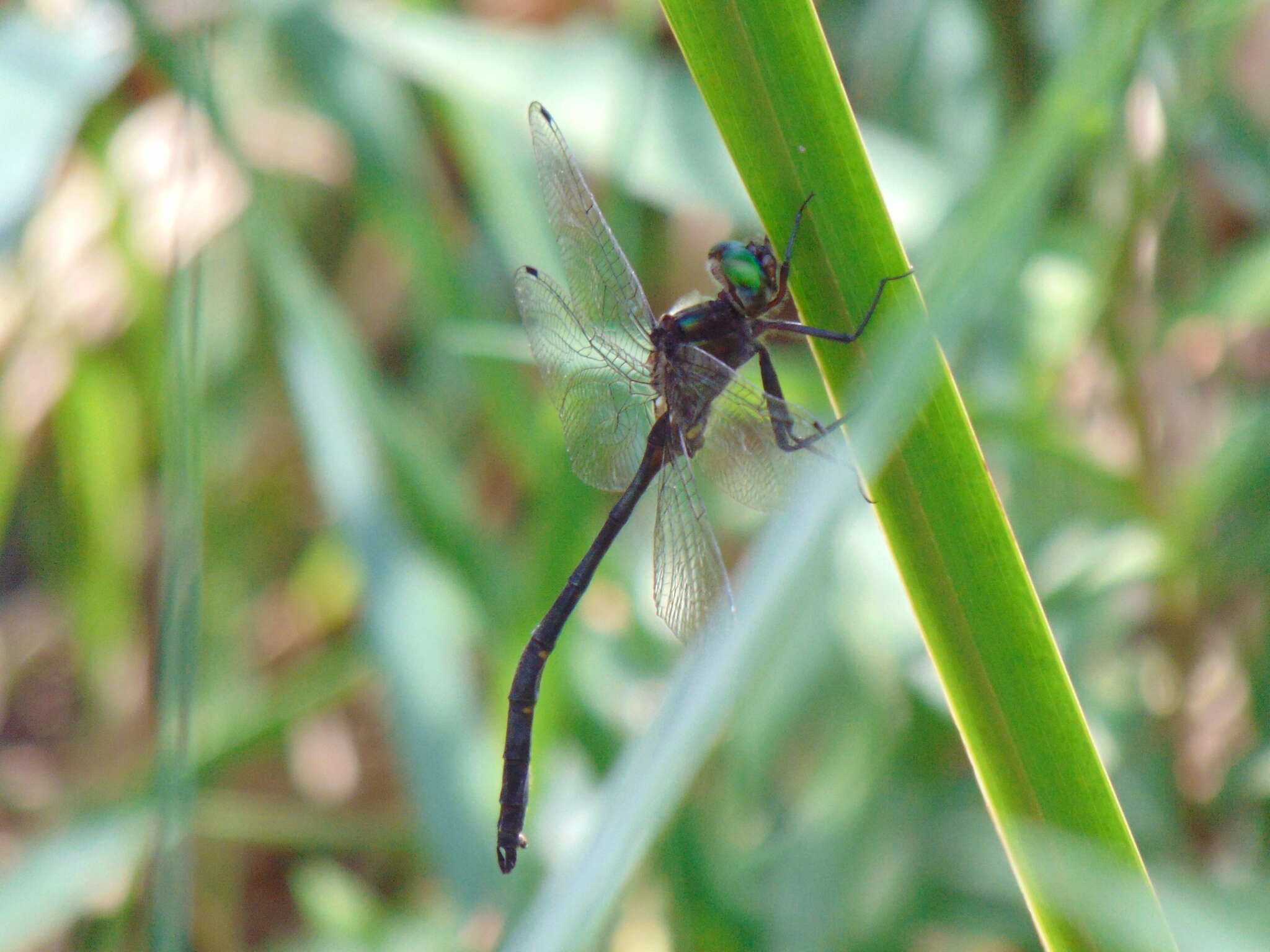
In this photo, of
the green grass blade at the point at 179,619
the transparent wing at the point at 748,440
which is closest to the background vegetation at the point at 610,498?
the green grass blade at the point at 179,619

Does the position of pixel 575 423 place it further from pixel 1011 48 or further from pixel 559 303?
pixel 1011 48

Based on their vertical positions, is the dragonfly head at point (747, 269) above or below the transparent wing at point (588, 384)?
above

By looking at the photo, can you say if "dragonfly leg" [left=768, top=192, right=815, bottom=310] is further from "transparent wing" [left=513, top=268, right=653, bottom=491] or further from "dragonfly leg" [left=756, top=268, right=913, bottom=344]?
"transparent wing" [left=513, top=268, right=653, bottom=491]

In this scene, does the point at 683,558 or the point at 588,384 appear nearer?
the point at 683,558

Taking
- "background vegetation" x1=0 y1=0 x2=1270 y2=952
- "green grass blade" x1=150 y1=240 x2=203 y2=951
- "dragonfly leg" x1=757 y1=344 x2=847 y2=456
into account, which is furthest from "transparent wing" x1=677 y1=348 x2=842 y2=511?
"green grass blade" x1=150 y1=240 x2=203 y2=951

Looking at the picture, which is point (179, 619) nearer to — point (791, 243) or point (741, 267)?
point (791, 243)

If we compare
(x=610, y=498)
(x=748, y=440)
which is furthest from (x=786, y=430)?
(x=610, y=498)

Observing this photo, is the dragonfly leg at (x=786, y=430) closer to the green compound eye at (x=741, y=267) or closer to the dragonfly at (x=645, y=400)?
the dragonfly at (x=645, y=400)
